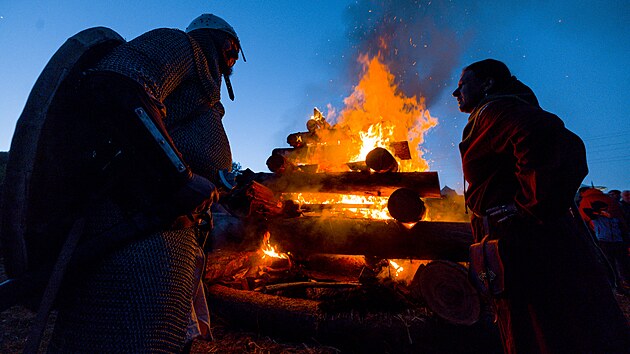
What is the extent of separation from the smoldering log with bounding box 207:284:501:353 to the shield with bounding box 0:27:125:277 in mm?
2987

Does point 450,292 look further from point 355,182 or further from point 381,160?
point 355,182

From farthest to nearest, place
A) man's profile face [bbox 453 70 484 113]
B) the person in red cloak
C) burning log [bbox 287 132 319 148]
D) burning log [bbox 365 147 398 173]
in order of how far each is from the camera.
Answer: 1. burning log [bbox 287 132 319 148]
2. burning log [bbox 365 147 398 173]
3. man's profile face [bbox 453 70 484 113]
4. the person in red cloak

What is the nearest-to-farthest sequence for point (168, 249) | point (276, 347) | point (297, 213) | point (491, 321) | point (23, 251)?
1. point (23, 251)
2. point (168, 249)
3. point (491, 321)
4. point (276, 347)
5. point (297, 213)

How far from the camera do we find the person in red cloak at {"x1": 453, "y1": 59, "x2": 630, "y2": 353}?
5.90 feet

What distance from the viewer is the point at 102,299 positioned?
3.89ft

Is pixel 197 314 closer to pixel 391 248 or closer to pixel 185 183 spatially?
pixel 185 183

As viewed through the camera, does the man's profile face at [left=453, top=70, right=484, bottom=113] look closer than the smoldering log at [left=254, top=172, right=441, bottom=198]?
Yes

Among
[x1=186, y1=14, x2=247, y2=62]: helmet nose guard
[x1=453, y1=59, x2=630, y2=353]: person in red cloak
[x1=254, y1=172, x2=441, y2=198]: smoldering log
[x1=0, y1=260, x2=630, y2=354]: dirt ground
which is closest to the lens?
[x1=453, y1=59, x2=630, y2=353]: person in red cloak

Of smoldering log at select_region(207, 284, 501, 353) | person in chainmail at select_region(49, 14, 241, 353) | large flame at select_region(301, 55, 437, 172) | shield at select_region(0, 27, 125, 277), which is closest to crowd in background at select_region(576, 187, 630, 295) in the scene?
large flame at select_region(301, 55, 437, 172)

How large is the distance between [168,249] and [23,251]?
1.74 feet

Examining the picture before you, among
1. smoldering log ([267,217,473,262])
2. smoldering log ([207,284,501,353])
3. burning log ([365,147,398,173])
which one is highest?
burning log ([365,147,398,173])

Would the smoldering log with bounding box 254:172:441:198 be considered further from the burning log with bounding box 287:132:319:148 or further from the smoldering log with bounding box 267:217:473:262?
the burning log with bounding box 287:132:319:148

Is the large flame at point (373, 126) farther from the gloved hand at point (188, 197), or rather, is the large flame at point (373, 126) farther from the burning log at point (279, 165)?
the gloved hand at point (188, 197)

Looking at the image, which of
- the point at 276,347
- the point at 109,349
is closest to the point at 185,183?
the point at 109,349
